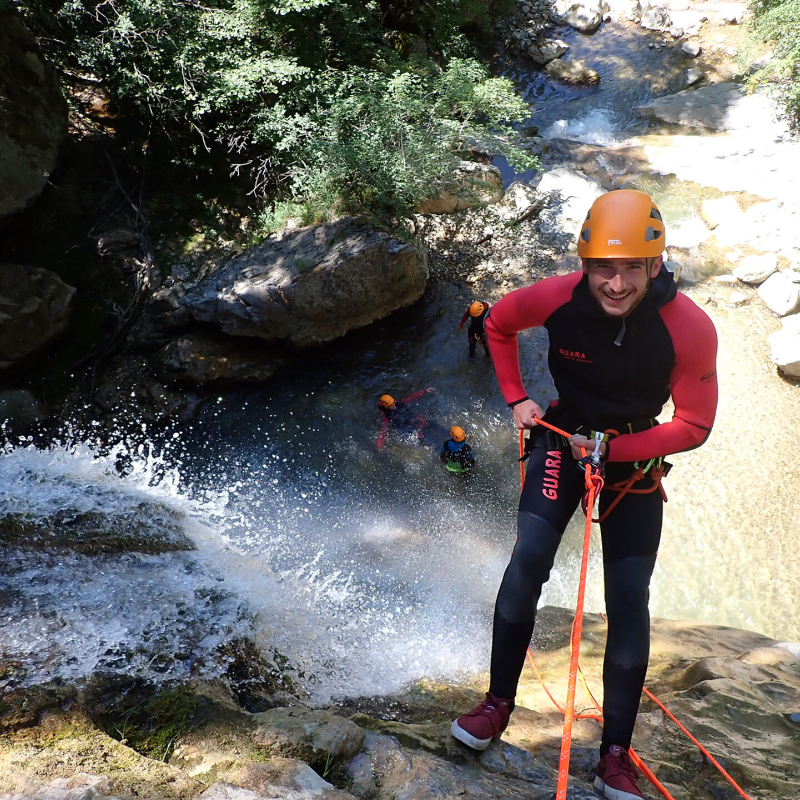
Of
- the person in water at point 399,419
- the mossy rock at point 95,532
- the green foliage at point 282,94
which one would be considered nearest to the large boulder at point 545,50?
the green foliage at point 282,94

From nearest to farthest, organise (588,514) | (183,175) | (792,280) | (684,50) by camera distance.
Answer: (588,514) < (792,280) < (183,175) < (684,50)

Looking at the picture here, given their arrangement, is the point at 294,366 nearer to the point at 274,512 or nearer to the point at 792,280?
the point at 274,512

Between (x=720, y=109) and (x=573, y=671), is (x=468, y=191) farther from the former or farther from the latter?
(x=573, y=671)

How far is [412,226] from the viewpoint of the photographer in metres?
9.52

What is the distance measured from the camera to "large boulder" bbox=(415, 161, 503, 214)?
30.1 feet

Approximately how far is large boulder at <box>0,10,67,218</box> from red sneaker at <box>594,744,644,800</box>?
8.44m

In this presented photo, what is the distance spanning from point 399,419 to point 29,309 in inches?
195

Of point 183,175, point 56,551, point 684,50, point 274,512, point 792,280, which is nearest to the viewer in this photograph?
point 56,551

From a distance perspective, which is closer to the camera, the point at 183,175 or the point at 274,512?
the point at 274,512

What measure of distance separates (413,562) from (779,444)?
497 centimetres

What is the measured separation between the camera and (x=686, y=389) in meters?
2.30

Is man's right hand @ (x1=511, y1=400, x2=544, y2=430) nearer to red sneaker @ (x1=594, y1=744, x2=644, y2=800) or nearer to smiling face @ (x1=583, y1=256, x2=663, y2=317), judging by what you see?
smiling face @ (x1=583, y1=256, x2=663, y2=317)

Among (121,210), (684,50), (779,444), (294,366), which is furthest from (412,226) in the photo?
(684,50)

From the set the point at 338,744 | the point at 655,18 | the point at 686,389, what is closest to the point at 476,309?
the point at 686,389
